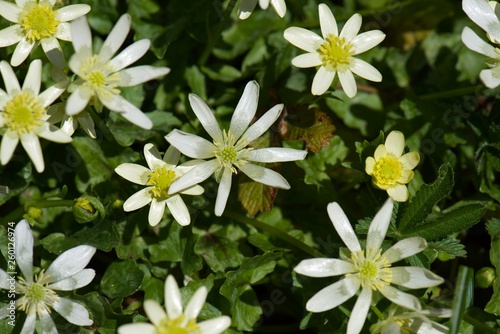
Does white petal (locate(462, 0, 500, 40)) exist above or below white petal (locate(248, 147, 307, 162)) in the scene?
above

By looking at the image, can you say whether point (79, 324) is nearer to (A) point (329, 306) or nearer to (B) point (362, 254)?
(A) point (329, 306)

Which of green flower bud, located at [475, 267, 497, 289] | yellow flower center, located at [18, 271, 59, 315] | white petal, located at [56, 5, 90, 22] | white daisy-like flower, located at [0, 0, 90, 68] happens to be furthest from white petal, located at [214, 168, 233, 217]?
green flower bud, located at [475, 267, 497, 289]

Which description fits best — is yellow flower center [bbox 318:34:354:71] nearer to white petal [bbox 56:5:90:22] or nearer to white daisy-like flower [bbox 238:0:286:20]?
white daisy-like flower [bbox 238:0:286:20]

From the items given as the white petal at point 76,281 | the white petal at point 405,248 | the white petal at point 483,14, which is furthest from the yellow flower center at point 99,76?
the white petal at point 483,14

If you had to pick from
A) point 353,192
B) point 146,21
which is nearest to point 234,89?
point 146,21

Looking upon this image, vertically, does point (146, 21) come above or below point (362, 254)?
above

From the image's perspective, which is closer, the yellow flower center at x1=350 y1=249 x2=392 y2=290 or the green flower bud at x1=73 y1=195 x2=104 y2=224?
the yellow flower center at x1=350 y1=249 x2=392 y2=290

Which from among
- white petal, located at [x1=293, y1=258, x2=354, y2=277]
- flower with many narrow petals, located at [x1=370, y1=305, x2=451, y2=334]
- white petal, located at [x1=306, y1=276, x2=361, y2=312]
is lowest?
flower with many narrow petals, located at [x1=370, y1=305, x2=451, y2=334]

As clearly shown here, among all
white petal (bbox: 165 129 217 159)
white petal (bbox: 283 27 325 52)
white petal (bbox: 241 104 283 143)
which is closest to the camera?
white petal (bbox: 165 129 217 159)
